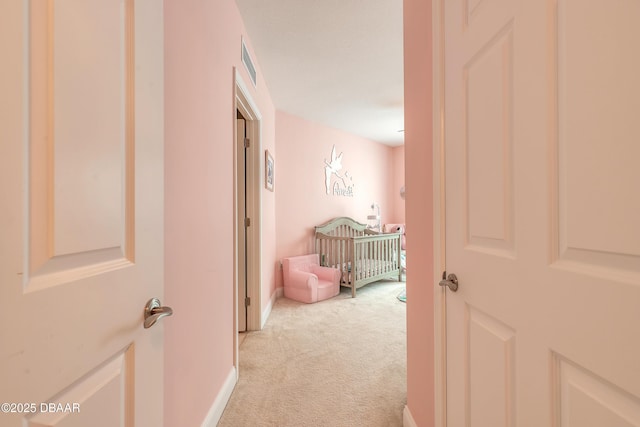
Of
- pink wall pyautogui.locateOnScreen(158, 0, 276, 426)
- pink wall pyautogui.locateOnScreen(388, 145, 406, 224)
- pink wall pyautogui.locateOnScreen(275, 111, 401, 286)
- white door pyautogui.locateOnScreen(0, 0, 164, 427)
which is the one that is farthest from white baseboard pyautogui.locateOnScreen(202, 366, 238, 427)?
pink wall pyautogui.locateOnScreen(388, 145, 406, 224)

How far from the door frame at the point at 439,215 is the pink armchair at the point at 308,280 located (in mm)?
2496

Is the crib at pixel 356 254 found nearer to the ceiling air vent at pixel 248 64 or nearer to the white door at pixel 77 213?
the ceiling air vent at pixel 248 64

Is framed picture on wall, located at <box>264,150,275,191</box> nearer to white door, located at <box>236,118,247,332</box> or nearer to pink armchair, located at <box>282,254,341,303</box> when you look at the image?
white door, located at <box>236,118,247,332</box>

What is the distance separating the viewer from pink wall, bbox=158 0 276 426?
3.58ft

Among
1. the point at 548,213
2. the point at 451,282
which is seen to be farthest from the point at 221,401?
the point at 548,213

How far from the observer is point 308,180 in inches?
169

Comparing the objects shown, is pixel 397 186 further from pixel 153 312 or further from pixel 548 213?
pixel 153 312

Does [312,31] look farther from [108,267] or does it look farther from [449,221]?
[108,267]

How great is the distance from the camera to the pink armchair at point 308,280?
349 centimetres

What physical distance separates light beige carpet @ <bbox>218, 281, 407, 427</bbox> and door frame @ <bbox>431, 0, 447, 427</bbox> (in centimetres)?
64

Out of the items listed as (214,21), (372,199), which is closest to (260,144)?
(214,21)

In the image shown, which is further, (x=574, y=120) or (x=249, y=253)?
(x=249, y=253)

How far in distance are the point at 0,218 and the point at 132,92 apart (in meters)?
0.40

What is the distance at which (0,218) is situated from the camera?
1.25ft
